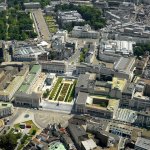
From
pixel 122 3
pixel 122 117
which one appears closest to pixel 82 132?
pixel 122 117

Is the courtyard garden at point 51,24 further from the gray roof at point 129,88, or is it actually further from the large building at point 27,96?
the gray roof at point 129,88

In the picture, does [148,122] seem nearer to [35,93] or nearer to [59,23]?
→ [35,93]

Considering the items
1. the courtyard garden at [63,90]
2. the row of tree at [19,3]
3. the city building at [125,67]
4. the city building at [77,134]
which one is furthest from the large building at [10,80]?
the row of tree at [19,3]

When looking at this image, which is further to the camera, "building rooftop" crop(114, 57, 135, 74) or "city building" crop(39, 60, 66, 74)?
"city building" crop(39, 60, 66, 74)

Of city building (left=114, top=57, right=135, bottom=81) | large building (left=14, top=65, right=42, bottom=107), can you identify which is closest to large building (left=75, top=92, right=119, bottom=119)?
large building (left=14, top=65, right=42, bottom=107)

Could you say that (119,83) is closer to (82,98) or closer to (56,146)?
(82,98)

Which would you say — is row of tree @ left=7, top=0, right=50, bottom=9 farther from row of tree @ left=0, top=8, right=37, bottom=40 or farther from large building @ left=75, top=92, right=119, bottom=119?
large building @ left=75, top=92, right=119, bottom=119
